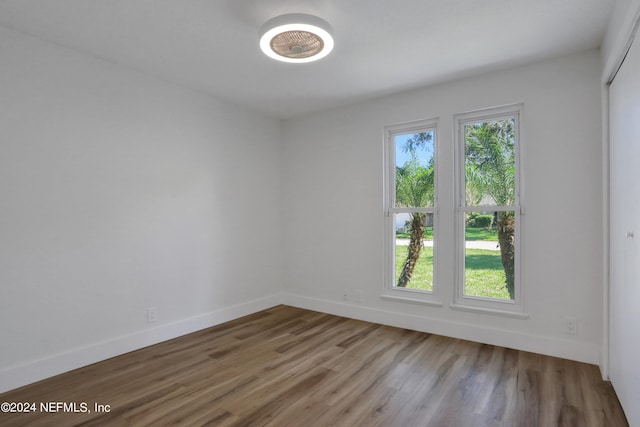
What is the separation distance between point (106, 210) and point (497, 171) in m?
3.58

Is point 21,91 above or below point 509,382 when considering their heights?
above

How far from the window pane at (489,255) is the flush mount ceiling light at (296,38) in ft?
7.11

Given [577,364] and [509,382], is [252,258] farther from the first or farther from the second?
[577,364]

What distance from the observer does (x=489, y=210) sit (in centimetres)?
333

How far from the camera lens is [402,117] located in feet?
12.5

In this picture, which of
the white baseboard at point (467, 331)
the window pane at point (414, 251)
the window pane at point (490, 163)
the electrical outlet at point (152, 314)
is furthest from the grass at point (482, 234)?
the electrical outlet at point (152, 314)

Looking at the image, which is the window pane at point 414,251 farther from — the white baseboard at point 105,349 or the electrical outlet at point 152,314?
the electrical outlet at point 152,314

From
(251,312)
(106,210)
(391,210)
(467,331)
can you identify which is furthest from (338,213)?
(106,210)

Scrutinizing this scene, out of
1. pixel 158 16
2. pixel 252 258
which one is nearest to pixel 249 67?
pixel 158 16

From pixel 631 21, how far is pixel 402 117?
6.96ft

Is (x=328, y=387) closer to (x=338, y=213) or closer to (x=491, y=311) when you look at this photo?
(x=491, y=311)

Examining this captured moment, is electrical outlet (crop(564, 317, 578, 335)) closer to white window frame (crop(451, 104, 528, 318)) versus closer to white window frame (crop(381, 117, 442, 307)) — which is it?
white window frame (crop(451, 104, 528, 318))

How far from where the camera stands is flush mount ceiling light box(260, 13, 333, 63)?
7.35 feet

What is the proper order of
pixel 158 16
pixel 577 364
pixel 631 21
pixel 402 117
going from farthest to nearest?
pixel 402 117 < pixel 577 364 < pixel 158 16 < pixel 631 21
